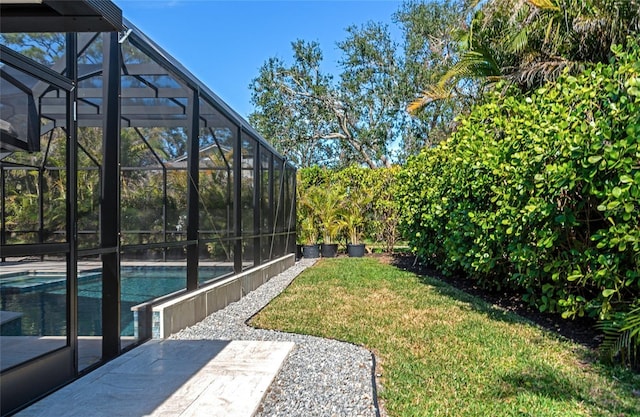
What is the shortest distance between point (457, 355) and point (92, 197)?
3431 millimetres

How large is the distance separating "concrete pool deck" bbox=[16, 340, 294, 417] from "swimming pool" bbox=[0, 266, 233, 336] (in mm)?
388

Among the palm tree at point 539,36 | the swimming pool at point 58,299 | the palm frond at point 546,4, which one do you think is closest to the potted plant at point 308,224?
the palm tree at point 539,36

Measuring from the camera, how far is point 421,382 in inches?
147

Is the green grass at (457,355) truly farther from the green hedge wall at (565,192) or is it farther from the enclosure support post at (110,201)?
the enclosure support post at (110,201)

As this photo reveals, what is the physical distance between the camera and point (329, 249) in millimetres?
14664

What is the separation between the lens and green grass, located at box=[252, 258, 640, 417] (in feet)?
10.9

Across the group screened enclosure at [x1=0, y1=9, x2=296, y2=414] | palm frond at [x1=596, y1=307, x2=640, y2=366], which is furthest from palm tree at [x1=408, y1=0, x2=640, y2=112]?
screened enclosure at [x1=0, y1=9, x2=296, y2=414]

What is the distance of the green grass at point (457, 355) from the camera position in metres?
3.32

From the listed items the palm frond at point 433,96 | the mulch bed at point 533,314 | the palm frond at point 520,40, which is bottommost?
the mulch bed at point 533,314

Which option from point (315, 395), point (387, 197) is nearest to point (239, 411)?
point (315, 395)

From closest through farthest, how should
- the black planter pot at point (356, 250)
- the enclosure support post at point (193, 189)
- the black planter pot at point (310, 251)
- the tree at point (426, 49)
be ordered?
the enclosure support post at point (193, 189) → the black planter pot at point (356, 250) → the black planter pot at point (310, 251) → the tree at point (426, 49)

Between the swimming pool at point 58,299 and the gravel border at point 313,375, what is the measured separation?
0.68 metres

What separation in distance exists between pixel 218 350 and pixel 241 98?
2204cm

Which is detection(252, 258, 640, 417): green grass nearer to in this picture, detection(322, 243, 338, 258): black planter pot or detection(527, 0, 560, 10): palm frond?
Result: detection(527, 0, 560, 10): palm frond
